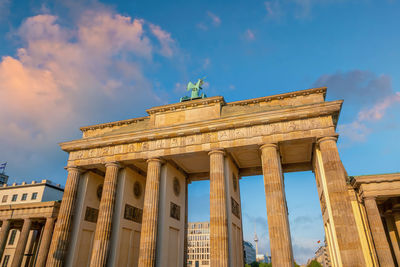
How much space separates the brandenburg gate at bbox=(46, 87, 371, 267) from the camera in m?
17.2

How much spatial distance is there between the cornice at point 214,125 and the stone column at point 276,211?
224 cm

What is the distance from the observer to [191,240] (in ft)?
381

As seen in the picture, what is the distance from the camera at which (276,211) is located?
55.5 feet

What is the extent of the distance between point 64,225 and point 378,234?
76.1 ft

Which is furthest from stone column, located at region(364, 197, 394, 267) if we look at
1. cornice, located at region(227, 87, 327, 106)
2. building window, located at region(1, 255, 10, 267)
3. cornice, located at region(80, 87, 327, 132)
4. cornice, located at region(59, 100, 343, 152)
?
building window, located at region(1, 255, 10, 267)

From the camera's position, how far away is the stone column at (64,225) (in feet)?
66.8

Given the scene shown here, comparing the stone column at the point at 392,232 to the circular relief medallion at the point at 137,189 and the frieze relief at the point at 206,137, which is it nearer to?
the frieze relief at the point at 206,137

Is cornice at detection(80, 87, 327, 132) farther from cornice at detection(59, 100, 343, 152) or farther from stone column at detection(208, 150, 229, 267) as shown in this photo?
stone column at detection(208, 150, 229, 267)

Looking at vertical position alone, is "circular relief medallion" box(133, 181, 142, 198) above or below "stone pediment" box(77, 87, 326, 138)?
below

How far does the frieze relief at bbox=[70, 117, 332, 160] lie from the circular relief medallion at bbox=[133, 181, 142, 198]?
418 centimetres

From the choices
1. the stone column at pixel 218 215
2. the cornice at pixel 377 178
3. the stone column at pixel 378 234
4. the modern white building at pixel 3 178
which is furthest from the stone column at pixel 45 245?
the modern white building at pixel 3 178

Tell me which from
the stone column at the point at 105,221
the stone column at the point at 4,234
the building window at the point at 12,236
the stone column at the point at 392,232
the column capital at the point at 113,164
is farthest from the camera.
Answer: the building window at the point at 12,236

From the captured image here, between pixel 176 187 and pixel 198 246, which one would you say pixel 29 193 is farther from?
pixel 198 246

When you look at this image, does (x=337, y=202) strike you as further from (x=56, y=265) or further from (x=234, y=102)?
(x=56, y=265)
